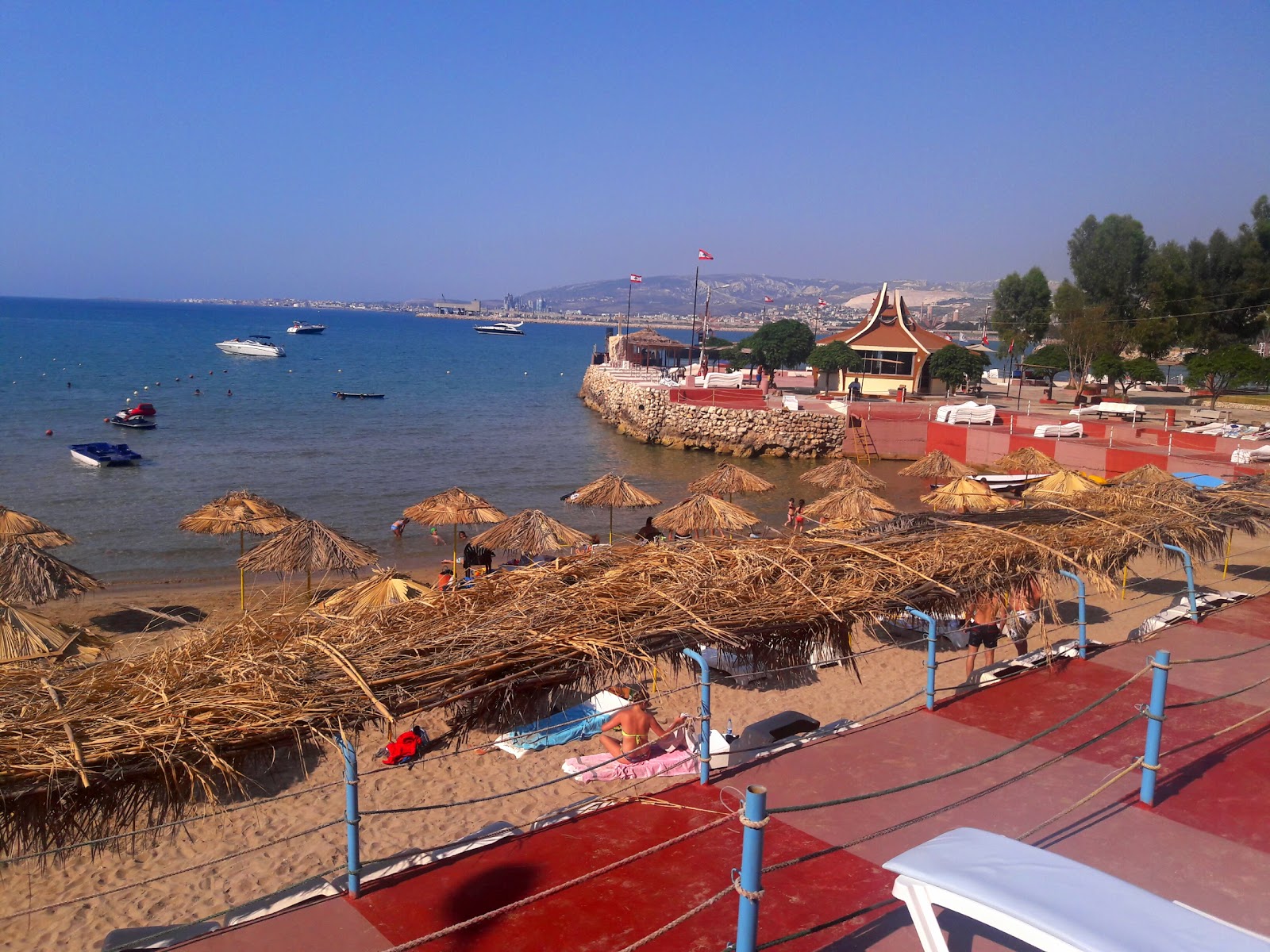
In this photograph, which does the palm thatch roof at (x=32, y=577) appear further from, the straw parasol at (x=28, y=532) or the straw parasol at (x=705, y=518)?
the straw parasol at (x=705, y=518)

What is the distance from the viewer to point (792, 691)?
402 inches

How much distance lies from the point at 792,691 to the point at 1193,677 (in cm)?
429

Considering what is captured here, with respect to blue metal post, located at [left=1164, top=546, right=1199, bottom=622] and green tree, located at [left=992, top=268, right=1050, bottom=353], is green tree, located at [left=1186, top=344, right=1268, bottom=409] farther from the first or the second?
blue metal post, located at [left=1164, top=546, right=1199, bottom=622]

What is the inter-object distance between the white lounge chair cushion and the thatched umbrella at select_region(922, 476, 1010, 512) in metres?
14.9

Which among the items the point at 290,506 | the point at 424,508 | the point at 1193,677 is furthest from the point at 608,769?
the point at 290,506

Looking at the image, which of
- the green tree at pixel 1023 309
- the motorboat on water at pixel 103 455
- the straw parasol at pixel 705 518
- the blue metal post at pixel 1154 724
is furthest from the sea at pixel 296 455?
the green tree at pixel 1023 309

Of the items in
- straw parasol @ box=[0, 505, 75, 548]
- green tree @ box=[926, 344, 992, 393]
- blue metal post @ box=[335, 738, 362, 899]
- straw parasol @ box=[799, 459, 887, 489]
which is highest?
green tree @ box=[926, 344, 992, 393]

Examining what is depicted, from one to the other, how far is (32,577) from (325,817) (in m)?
7.04

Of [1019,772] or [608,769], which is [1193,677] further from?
[608,769]

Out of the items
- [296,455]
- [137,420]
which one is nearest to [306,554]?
[296,455]

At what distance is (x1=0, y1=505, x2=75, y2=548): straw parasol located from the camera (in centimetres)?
1415

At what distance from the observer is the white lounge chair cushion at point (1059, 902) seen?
2.56 m

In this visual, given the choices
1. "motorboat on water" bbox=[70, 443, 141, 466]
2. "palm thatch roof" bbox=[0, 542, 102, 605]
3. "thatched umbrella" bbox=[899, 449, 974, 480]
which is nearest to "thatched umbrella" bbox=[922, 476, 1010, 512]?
"thatched umbrella" bbox=[899, 449, 974, 480]

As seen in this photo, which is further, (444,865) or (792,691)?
(792,691)
